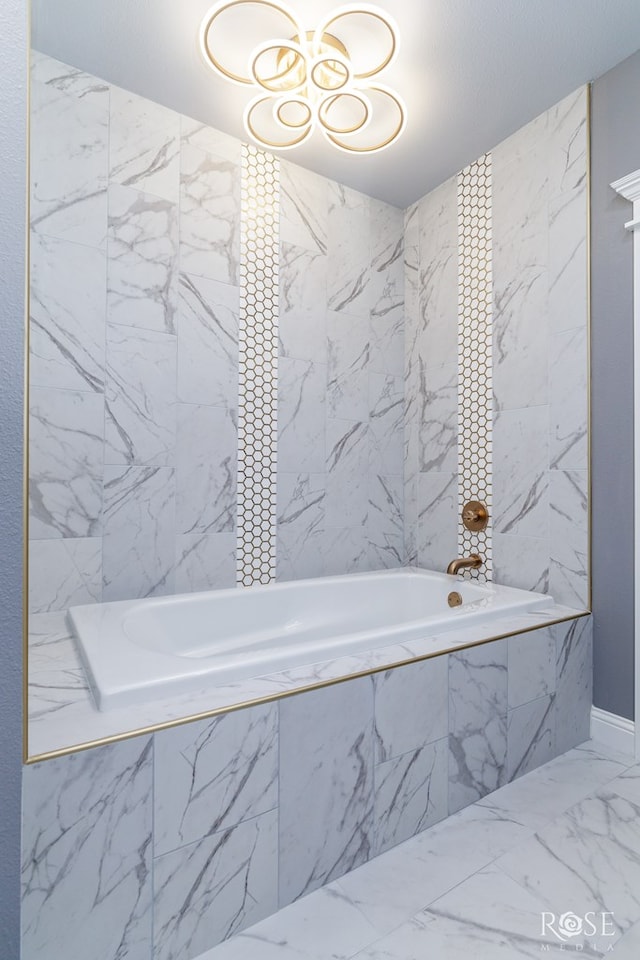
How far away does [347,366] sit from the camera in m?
2.69

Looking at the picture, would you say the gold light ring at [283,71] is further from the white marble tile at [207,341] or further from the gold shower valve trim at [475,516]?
the gold shower valve trim at [475,516]

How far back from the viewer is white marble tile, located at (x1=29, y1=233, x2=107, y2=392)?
1.90 metres

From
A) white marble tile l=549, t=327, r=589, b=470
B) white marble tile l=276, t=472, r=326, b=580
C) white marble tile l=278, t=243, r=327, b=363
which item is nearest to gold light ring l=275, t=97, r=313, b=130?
white marble tile l=278, t=243, r=327, b=363

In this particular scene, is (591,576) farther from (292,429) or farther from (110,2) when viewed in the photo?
(110,2)

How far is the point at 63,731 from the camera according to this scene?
38.9 inches

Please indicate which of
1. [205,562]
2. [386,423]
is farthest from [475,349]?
[205,562]

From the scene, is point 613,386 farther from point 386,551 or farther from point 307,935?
point 307,935

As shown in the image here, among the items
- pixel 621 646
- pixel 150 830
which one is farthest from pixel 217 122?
pixel 621 646

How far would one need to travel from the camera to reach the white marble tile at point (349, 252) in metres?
2.64

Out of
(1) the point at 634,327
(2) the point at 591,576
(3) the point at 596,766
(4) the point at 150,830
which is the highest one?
(1) the point at 634,327

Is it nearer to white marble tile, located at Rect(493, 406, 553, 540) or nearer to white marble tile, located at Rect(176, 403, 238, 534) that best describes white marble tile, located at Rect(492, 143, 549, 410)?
white marble tile, located at Rect(493, 406, 553, 540)

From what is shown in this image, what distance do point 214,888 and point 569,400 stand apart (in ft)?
6.72

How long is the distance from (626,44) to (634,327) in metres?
1.04

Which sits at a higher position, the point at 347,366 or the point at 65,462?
the point at 347,366
